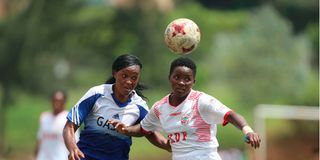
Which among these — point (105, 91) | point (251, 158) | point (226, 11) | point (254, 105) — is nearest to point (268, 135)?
point (254, 105)

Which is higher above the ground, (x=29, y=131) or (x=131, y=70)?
(x=131, y=70)

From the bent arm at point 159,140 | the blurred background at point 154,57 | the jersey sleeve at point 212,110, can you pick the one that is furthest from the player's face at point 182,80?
the blurred background at point 154,57

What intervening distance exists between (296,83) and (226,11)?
3.00 meters

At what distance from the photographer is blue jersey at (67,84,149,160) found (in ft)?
21.7

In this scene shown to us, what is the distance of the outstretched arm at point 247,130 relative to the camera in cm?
563

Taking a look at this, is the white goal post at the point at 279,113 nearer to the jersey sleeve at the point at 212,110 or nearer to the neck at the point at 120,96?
the neck at the point at 120,96

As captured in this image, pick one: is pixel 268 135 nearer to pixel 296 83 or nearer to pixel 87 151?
pixel 296 83

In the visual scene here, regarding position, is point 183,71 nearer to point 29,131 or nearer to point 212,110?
point 212,110

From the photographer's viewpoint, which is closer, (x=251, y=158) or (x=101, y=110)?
(x=101, y=110)

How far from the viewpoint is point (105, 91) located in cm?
670

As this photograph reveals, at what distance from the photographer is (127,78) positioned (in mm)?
6574

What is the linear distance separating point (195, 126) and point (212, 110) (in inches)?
8.5

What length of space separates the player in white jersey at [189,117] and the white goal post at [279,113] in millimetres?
13795

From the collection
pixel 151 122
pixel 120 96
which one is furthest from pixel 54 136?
pixel 151 122
